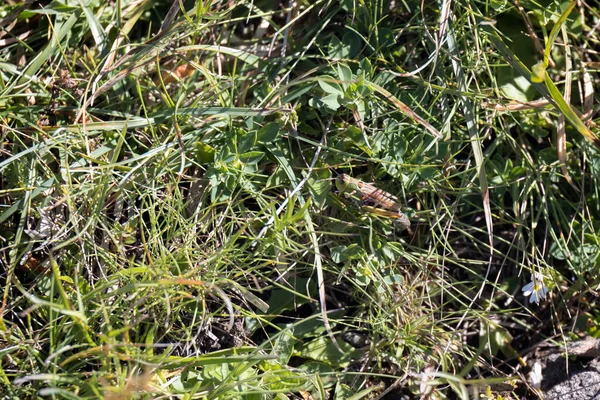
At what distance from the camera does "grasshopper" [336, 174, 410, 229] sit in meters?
1.88

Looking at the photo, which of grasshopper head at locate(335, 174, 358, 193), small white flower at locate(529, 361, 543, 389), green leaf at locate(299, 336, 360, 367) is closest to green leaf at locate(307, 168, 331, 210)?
grasshopper head at locate(335, 174, 358, 193)

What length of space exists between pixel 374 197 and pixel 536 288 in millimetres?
584

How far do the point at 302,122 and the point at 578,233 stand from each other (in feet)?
3.15

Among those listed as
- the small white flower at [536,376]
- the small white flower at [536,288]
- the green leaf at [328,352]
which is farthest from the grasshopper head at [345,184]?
the small white flower at [536,376]

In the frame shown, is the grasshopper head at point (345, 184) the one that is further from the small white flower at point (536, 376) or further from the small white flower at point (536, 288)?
the small white flower at point (536, 376)

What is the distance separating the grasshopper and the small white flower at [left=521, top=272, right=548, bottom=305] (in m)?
0.42

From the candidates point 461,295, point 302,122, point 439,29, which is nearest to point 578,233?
point 461,295

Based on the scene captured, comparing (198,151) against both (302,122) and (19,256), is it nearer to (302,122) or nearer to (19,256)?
(302,122)

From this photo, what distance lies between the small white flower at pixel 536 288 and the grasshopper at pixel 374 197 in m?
0.42

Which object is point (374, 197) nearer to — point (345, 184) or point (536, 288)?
point (345, 184)

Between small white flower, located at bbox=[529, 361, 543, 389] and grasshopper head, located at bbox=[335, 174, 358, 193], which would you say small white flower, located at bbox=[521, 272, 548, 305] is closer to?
small white flower, located at bbox=[529, 361, 543, 389]

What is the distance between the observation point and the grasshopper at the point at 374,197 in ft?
6.15

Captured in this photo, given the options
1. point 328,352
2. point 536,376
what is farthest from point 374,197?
point 536,376

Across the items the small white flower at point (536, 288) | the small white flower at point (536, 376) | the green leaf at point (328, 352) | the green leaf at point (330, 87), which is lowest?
the small white flower at point (536, 376)
